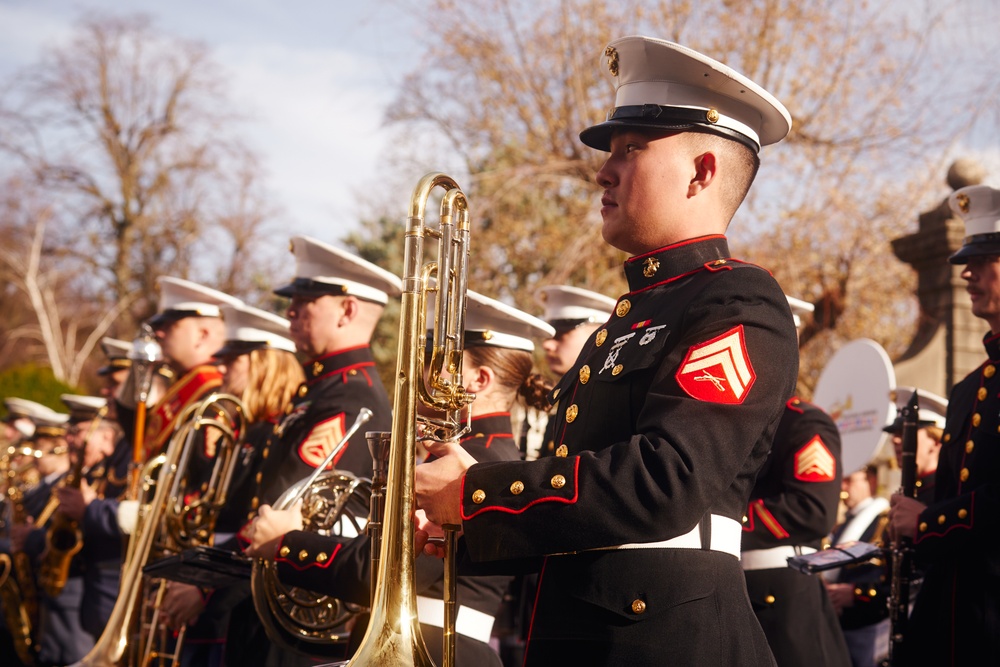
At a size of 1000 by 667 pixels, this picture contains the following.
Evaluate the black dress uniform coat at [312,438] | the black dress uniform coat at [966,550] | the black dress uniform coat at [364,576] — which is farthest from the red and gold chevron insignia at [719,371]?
the black dress uniform coat at [312,438]

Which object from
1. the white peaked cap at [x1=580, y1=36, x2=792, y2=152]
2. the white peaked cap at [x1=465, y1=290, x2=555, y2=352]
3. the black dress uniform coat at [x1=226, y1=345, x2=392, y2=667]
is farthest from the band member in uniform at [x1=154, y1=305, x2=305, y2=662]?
the white peaked cap at [x1=580, y1=36, x2=792, y2=152]

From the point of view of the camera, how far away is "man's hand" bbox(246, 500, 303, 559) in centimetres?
411

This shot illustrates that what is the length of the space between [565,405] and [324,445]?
2.06 m

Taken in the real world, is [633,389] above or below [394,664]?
above

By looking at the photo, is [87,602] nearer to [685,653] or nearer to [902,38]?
[685,653]

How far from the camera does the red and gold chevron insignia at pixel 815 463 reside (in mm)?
5336

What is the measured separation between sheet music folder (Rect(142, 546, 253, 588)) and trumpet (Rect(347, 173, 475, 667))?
163 centimetres

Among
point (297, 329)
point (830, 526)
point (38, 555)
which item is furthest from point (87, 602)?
point (830, 526)

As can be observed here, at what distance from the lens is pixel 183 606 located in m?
5.48

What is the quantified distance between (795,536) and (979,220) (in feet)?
5.34

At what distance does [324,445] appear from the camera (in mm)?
4926

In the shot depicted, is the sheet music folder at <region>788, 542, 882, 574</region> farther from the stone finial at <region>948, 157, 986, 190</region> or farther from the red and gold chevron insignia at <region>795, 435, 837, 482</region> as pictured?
the stone finial at <region>948, 157, 986, 190</region>

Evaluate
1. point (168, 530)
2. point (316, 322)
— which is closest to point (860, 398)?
point (316, 322)

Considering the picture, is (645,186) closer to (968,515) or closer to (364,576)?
(364,576)
